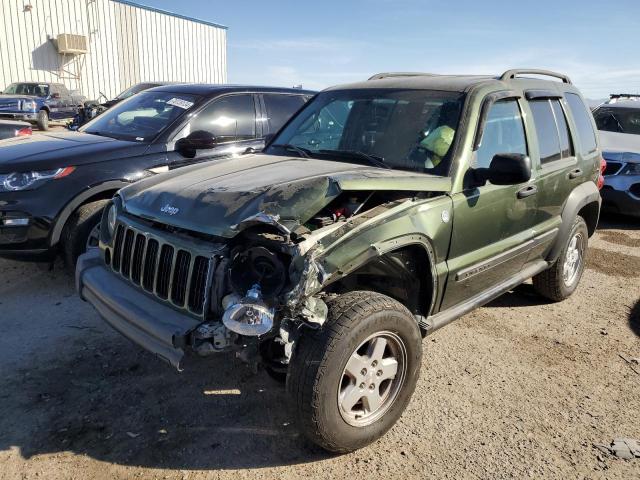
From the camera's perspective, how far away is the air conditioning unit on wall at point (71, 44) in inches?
1104

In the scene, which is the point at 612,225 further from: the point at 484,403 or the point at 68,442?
the point at 68,442

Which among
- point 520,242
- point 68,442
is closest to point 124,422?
point 68,442

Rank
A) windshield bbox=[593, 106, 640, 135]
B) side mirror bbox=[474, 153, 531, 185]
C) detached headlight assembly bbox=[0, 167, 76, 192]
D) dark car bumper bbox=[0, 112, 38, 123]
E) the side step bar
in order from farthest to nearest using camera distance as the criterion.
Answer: dark car bumper bbox=[0, 112, 38, 123], windshield bbox=[593, 106, 640, 135], detached headlight assembly bbox=[0, 167, 76, 192], the side step bar, side mirror bbox=[474, 153, 531, 185]

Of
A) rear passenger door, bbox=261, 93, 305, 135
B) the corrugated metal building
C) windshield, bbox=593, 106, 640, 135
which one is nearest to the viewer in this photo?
rear passenger door, bbox=261, 93, 305, 135

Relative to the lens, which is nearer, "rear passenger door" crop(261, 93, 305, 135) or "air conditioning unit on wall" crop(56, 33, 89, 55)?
"rear passenger door" crop(261, 93, 305, 135)

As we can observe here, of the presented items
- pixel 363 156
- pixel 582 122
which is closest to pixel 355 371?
pixel 363 156

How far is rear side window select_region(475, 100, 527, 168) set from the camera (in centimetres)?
345

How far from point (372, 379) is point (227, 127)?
3.72 metres

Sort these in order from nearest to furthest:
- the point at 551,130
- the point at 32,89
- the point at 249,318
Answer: the point at 249,318 → the point at 551,130 → the point at 32,89

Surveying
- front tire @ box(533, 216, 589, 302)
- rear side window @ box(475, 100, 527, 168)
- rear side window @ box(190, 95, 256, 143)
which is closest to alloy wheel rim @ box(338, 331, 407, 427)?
rear side window @ box(475, 100, 527, 168)

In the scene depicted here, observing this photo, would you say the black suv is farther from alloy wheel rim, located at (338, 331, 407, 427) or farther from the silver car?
the silver car

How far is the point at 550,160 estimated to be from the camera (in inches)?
162

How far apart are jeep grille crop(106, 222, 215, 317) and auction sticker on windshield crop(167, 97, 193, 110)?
8.37 ft

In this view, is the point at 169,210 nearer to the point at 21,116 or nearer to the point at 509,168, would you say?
the point at 509,168
